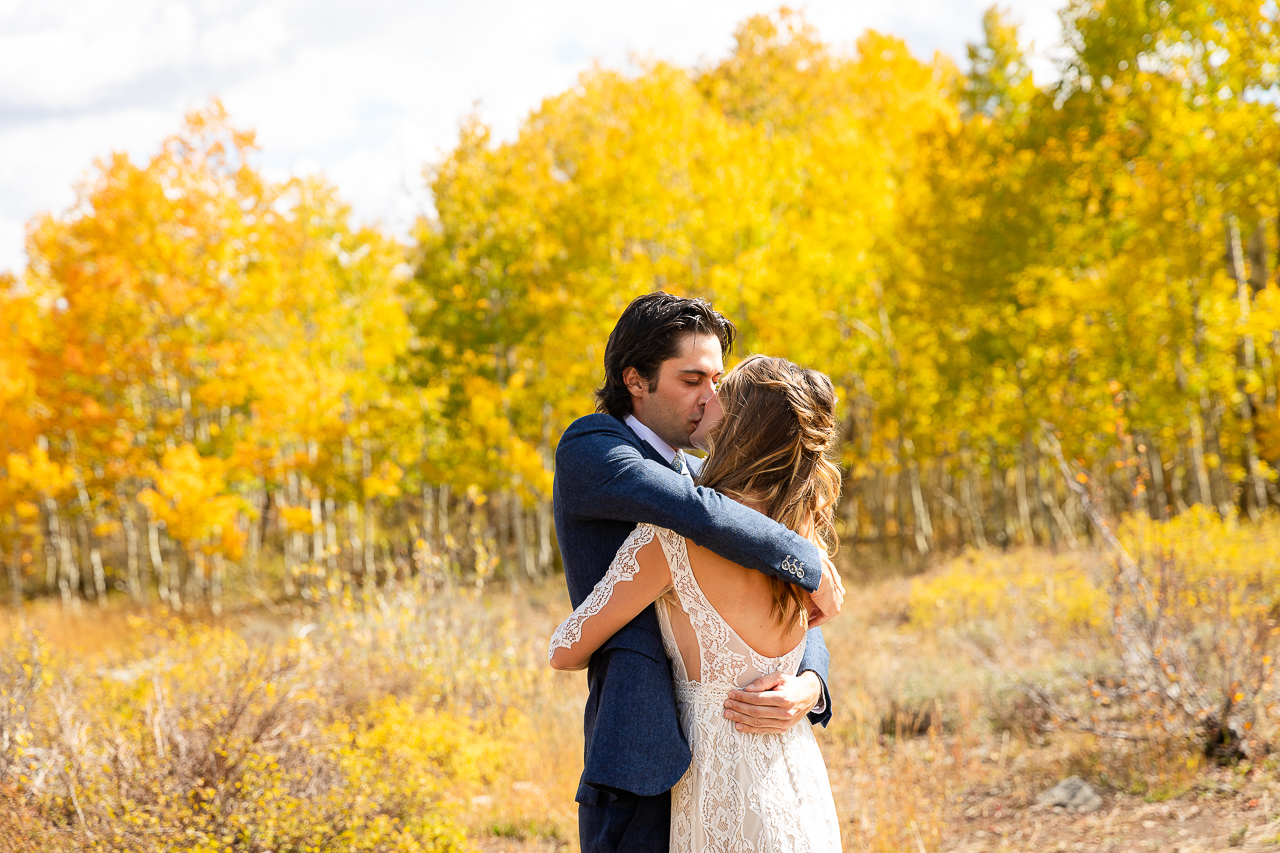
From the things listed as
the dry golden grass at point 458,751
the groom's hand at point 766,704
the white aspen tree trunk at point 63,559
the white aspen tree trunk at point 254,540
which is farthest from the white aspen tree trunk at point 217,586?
the groom's hand at point 766,704

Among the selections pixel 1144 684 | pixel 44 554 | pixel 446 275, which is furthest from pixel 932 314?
pixel 44 554

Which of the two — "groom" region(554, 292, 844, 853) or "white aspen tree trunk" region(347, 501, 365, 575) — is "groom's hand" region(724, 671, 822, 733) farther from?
"white aspen tree trunk" region(347, 501, 365, 575)

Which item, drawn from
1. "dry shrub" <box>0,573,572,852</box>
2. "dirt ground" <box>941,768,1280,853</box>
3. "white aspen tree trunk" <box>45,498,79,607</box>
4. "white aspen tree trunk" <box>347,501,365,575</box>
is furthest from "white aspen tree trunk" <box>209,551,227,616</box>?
"dirt ground" <box>941,768,1280,853</box>

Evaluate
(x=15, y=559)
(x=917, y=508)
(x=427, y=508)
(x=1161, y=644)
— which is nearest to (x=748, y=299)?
(x=917, y=508)

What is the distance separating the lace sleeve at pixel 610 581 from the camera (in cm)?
184

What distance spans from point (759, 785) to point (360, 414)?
16.0 m

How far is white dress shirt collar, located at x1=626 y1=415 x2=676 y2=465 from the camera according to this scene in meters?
2.07

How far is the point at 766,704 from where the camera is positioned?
1.83 m

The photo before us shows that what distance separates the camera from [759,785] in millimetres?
1850

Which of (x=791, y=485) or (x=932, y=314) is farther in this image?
(x=932, y=314)

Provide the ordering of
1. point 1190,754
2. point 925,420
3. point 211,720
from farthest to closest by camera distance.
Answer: point 925,420 → point 1190,754 → point 211,720

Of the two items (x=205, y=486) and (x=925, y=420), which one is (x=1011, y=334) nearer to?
(x=925, y=420)

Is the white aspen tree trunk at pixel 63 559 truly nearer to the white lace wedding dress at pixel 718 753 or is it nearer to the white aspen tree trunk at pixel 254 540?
the white aspen tree trunk at pixel 254 540

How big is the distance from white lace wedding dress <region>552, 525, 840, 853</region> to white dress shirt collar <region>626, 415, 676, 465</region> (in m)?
0.27
